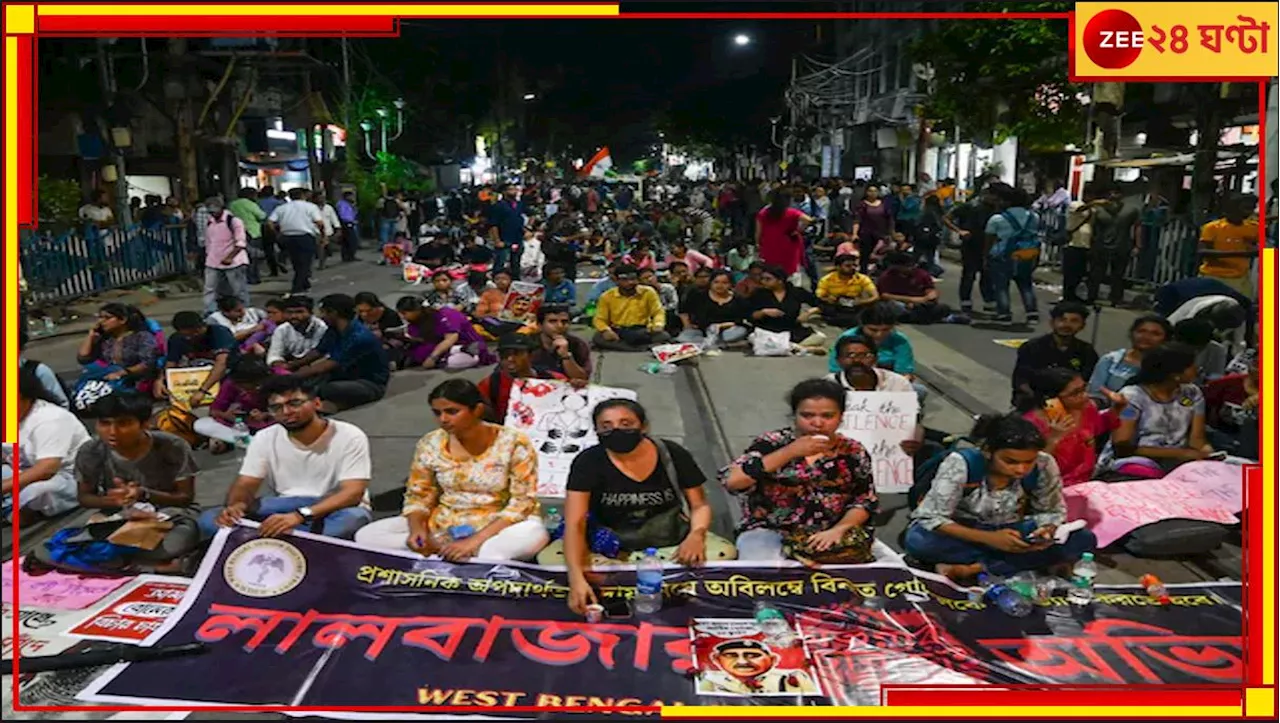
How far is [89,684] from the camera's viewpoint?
3398 mm

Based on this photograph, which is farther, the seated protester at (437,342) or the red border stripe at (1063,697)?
the seated protester at (437,342)

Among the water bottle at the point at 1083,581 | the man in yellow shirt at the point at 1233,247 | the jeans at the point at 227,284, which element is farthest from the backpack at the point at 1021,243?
the jeans at the point at 227,284

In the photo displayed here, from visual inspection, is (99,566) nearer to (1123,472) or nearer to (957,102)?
(1123,472)

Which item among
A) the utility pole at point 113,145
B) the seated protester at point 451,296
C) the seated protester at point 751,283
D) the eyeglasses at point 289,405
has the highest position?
the utility pole at point 113,145

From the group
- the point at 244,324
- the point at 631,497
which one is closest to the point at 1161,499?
the point at 631,497

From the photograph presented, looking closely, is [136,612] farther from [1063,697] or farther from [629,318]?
[629,318]

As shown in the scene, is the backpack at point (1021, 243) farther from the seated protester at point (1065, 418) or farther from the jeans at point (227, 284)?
the jeans at point (227, 284)

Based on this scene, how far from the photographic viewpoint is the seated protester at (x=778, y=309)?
9.77 m

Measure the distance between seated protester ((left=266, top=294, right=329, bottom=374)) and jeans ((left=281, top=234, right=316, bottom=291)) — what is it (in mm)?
6714

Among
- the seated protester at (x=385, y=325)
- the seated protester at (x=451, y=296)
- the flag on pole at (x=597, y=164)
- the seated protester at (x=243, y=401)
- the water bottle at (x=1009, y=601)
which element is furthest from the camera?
the flag on pole at (x=597, y=164)

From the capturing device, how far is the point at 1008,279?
36.9 ft

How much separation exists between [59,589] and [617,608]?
257cm

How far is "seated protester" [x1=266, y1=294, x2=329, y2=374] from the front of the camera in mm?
7699

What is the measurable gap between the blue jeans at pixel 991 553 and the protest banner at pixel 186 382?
5.52m
